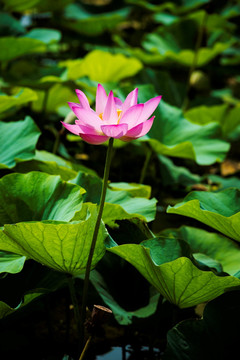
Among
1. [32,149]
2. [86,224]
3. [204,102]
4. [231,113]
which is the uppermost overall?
[86,224]

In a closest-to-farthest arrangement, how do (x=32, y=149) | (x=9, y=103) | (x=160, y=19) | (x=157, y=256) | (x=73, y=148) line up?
(x=157, y=256)
(x=32, y=149)
(x=9, y=103)
(x=73, y=148)
(x=160, y=19)

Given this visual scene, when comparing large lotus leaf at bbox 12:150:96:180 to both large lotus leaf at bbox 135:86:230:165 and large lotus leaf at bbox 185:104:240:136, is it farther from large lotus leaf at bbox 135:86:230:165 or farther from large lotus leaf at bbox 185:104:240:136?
large lotus leaf at bbox 185:104:240:136

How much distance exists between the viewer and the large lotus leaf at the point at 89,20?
3314 millimetres

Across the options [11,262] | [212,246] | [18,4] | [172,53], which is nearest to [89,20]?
[18,4]

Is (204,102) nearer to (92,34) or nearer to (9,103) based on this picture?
(92,34)

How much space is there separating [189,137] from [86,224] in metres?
0.98

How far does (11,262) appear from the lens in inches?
42.2

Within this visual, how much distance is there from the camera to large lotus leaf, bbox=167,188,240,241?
1.08m

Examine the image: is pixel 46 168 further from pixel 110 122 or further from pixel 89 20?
pixel 89 20

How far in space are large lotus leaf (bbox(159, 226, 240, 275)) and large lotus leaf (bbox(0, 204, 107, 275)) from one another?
0.40 m

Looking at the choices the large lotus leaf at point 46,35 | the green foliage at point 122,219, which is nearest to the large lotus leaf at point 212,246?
the green foliage at point 122,219

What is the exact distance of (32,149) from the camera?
57.4 inches

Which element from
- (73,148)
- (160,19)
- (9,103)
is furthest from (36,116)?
(160,19)

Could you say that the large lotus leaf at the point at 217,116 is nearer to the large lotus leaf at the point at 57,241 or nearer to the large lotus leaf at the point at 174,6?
the large lotus leaf at the point at 174,6
